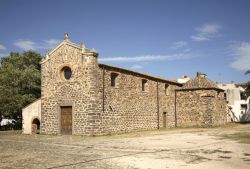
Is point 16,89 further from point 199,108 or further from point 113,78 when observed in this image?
point 199,108

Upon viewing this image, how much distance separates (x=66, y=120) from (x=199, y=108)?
643 inches

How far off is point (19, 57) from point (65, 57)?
65.7 ft

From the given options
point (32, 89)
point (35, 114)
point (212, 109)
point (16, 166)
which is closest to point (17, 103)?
point (32, 89)

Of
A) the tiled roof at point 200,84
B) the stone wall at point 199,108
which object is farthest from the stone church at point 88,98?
the tiled roof at point 200,84

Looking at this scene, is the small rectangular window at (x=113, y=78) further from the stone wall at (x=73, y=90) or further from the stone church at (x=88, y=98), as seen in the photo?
the stone wall at (x=73, y=90)

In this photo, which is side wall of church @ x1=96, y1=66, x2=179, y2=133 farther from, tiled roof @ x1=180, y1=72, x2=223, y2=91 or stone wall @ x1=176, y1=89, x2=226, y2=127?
tiled roof @ x1=180, y1=72, x2=223, y2=91

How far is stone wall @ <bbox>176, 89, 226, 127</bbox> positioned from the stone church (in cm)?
386

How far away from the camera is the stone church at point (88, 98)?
79.7 ft

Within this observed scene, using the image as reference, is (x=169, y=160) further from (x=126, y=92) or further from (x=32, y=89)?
(x=32, y=89)

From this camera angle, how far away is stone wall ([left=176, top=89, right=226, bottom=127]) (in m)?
34.3

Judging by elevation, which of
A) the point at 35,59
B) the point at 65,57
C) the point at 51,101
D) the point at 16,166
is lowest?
the point at 16,166

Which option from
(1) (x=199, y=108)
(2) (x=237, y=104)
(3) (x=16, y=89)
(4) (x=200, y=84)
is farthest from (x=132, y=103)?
(2) (x=237, y=104)

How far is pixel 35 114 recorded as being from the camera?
28156 mm

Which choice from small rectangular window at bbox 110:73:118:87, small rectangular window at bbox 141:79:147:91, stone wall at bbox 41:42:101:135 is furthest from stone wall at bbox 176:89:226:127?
stone wall at bbox 41:42:101:135
